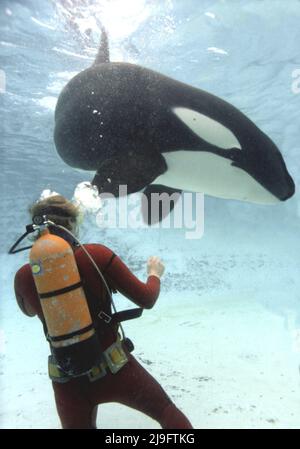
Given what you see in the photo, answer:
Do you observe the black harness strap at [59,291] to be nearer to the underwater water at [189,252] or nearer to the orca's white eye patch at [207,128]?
the orca's white eye patch at [207,128]

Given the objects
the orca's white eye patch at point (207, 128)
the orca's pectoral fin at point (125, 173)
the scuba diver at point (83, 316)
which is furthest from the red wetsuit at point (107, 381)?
the orca's white eye patch at point (207, 128)

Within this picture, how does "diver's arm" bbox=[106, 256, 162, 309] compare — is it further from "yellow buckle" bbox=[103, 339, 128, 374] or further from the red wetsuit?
"yellow buckle" bbox=[103, 339, 128, 374]

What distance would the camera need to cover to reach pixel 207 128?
3859 millimetres

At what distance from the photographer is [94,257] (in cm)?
288

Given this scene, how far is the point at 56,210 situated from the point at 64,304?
720mm

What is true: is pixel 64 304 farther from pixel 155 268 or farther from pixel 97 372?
pixel 155 268

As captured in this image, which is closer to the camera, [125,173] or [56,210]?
[56,210]

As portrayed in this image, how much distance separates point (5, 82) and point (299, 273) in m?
14.4

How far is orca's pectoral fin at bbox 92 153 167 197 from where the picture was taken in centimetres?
363

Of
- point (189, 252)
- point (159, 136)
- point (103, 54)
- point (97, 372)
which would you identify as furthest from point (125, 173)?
point (189, 252)

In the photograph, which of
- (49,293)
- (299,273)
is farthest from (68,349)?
(299,273)

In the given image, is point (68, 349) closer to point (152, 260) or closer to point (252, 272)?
point (152, 260)

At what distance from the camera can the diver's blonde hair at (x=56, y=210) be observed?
3010mm

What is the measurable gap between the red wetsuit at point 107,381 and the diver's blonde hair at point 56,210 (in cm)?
25
